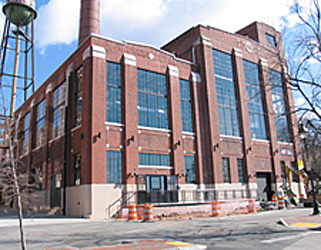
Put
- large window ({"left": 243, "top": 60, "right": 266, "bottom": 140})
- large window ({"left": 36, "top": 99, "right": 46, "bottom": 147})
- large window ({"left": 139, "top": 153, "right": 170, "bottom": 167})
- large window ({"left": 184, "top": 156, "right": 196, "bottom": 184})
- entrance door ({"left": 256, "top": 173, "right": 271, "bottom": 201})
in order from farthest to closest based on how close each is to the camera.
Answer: large window ({"left": 243, "top": 60, "right": 266, "bottom": 140}) < large window ({"left": 36, "top": 99, "right": 46, "bottom": 147}) < entrance door ({"left": 256, "top": 173, "right": 271, "bottom": 201}) < large window ({"left": 184, "top": 156, "right": 196, "bottom": 184}) < large window ({"left": 139, "top": 153, "right": 170, "bottom": 167})

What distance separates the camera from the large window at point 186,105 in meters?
30.8

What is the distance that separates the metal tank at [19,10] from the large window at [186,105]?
65.0 feet

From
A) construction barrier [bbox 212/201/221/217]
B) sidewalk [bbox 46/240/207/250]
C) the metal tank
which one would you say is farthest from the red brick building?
sidewalk [bbox 46/240/207/250]

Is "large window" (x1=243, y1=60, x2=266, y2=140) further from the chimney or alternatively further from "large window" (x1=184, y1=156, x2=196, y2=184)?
the chimney

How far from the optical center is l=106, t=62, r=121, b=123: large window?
85.2 feet

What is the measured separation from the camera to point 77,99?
28.2m

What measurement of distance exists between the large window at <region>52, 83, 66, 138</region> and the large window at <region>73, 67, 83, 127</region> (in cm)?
272

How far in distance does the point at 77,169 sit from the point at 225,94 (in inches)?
718

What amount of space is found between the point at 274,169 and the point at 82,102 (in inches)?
936

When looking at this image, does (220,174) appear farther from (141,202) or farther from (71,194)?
(71,194)

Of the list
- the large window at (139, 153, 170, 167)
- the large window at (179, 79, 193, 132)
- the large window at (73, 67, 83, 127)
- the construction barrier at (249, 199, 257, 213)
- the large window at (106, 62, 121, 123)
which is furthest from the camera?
the large window at (179, 79, 193, 132)

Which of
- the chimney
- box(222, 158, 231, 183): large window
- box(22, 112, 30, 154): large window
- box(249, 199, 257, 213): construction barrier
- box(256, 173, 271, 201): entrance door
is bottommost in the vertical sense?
box(249, 199, 257, 213): construction barrier

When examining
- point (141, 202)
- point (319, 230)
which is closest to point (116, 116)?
point (141, 202)

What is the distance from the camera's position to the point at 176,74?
102ft
